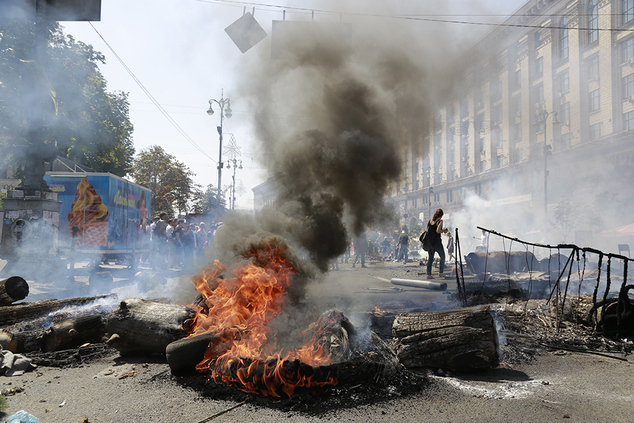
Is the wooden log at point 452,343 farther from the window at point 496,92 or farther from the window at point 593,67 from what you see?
the window at point 496,92

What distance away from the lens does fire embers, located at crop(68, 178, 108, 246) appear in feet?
44.0

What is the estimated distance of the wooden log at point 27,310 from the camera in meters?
5.51

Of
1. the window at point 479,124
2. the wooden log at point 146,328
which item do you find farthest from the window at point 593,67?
the wooden log at point 146,328

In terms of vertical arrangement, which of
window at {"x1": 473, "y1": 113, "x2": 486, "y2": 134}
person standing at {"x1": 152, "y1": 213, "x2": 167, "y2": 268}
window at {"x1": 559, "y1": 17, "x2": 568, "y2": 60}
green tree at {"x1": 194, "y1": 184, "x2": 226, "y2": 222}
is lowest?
person standing at {"x1": 152, "y1": 213, "x2": 167, "y2": 268}

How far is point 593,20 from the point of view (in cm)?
2983

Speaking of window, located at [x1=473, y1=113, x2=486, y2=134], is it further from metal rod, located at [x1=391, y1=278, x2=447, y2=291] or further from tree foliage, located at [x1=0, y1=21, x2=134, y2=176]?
tree foliage, located at [x1=0, y1=21, x2=134, y2=176]

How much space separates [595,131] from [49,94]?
1476 inches

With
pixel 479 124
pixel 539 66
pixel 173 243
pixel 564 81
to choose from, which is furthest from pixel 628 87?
pixel 173 243

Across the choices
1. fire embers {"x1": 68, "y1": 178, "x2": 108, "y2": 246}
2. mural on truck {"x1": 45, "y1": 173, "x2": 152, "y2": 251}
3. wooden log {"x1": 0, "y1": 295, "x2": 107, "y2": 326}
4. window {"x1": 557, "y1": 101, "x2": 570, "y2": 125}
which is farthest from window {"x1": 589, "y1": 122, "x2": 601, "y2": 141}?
wooden log {"x1": 0, "y1": 295, "x2": 107, "y2": 326}

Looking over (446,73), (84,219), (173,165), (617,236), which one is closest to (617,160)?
(617,236)

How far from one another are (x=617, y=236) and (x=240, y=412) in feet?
98.9

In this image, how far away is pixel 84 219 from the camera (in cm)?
1351

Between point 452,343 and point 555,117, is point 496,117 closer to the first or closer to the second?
point 555,117

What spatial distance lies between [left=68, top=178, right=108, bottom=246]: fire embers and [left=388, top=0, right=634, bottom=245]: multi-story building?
17037 mm
